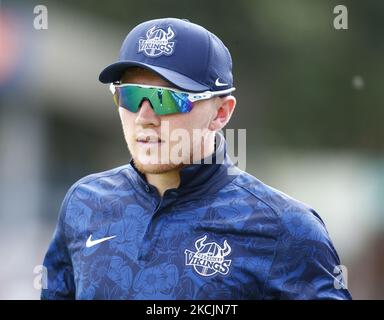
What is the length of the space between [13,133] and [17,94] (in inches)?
21.4

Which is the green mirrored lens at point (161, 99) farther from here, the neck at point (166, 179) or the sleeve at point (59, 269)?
the sleeve at point (59, 269)

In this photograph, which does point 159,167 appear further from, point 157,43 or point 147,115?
point 157,43

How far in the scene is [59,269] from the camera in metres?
3.55

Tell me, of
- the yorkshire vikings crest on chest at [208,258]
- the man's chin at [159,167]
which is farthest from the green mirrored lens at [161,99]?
the yorkshire vikings crest on chest at [208,258]

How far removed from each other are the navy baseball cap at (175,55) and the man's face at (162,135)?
0.22 feet

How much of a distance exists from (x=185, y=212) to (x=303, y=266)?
1.66 ft

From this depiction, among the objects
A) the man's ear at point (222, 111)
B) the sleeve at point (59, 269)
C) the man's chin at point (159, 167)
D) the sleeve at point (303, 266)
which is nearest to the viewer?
the sleeve at point (303, 266)

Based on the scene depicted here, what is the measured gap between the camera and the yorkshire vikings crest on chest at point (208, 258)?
305cm

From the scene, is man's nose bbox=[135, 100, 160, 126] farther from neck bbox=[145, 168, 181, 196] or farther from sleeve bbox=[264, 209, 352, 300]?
sleeve bbox=[264, 209, 352, 300]

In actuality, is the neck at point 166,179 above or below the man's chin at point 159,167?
below

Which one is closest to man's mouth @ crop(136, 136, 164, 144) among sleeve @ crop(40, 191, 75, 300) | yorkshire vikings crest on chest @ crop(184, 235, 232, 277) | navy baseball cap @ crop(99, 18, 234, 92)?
navy baseball cap @ crop(99, 18, 234, 92)

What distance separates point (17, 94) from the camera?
9547 mm

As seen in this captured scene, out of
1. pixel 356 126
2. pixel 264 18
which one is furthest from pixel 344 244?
pixel 264 18

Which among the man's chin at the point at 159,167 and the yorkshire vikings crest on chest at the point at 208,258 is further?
the man's chin at the point at 159,167
